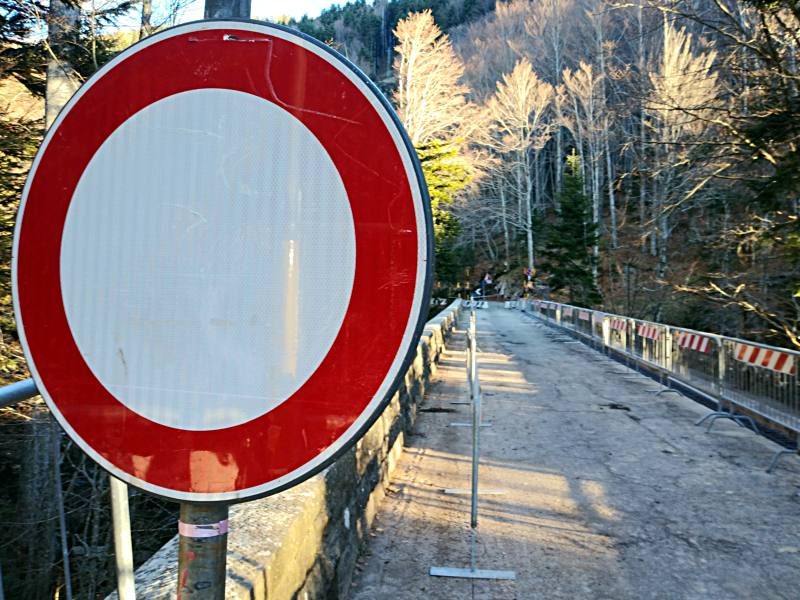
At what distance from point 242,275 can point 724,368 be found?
983 centimetres

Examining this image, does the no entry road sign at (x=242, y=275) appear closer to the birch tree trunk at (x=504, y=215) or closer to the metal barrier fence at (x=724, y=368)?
the metal barrier fence at (x=724, y=368)

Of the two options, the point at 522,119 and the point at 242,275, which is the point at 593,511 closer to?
the point at 242,275

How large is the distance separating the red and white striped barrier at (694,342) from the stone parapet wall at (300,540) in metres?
7.25

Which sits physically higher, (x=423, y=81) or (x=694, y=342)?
(x=423, y=81)

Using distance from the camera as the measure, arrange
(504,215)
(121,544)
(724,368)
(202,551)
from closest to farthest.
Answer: (202,551) → (121,544) → (724,368) → (504,215)

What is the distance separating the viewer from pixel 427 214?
1.08 m

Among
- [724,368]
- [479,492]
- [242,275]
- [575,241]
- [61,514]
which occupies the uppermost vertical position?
[575,241]

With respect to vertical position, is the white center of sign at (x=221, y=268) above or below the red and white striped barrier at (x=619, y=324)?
above

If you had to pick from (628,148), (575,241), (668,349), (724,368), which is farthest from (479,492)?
(575,241)

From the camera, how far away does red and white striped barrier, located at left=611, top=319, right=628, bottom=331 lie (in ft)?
50.8

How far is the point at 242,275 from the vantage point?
3.57 feet

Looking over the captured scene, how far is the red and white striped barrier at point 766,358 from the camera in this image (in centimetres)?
759

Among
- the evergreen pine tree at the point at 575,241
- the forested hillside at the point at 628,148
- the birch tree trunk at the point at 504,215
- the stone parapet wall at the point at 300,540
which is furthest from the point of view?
the birch tree trunk at the point at 504,215

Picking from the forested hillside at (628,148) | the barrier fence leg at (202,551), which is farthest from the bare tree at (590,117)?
the barrier fence leg at (202,551)
